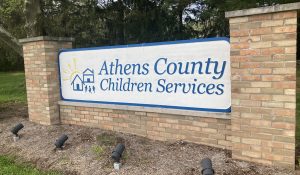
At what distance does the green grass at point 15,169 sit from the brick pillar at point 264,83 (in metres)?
2.52

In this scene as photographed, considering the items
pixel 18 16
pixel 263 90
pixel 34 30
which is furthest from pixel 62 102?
pixel 18 16

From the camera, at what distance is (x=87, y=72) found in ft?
19.8

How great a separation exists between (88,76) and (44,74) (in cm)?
94

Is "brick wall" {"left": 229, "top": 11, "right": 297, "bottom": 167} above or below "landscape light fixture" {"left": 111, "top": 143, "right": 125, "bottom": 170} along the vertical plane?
above

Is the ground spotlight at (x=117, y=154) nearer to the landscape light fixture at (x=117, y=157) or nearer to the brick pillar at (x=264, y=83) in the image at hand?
the landscape light fixture at (x=117, y=157)

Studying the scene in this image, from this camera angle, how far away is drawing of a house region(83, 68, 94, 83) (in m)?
5.97

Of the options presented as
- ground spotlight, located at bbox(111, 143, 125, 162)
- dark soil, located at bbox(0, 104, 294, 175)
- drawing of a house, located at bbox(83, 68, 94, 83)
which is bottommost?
dark soil, located at bbox(0, 104, 294, 175)

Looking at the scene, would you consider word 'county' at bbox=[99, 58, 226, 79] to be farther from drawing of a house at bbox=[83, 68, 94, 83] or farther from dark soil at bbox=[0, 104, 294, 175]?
dark soil at bbox=[0, 104, 294, 175]

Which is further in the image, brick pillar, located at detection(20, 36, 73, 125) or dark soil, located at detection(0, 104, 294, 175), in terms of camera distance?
brick pillar, located at detection(20, 36, 73, 125)

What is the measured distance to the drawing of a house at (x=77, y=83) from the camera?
6.18 metres

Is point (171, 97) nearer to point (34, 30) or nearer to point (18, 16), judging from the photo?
point (34, 30)

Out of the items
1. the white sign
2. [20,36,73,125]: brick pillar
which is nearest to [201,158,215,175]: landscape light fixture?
the white sign

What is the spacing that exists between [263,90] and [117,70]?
2504mm

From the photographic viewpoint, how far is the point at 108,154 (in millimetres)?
4730
